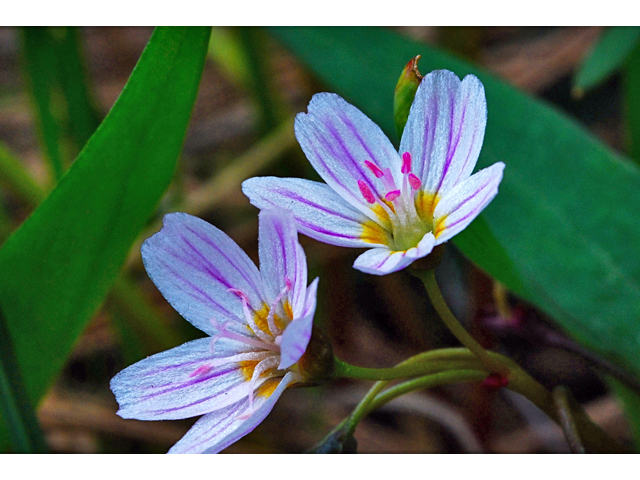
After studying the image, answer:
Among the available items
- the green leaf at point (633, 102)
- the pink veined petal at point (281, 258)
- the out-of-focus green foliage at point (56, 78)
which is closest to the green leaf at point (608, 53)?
the green leaf at point (633, 102)

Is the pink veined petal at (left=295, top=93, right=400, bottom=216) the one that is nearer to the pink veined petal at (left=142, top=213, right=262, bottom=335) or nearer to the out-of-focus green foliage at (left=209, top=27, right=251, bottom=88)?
the pink veined petal at (left=142, top=213, right=262, bottom=335)

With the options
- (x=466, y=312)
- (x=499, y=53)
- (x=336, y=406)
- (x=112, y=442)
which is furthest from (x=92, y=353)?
(x=499, y=53)

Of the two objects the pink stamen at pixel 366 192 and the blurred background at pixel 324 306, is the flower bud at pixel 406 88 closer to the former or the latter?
the pink stamen at pixel 366 192

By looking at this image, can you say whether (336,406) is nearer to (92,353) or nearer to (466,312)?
(466,312)

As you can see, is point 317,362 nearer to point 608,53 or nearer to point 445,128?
point 445,128

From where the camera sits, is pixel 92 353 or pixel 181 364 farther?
pixel 92 353

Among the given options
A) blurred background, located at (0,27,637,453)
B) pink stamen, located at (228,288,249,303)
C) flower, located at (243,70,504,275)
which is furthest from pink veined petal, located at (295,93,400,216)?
blurred background, located at (0,27,637,453)
